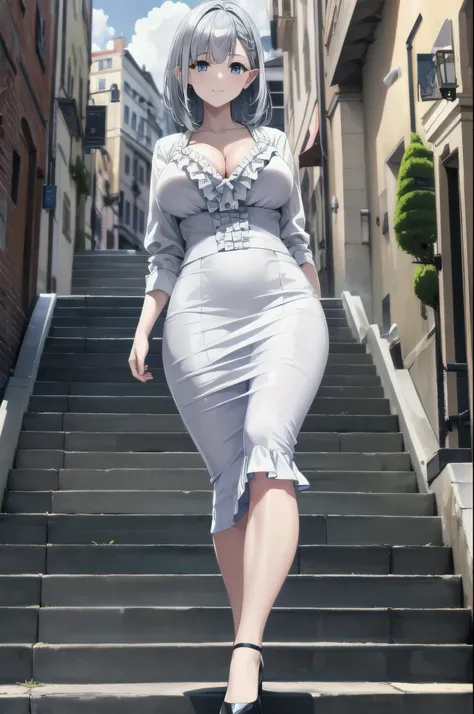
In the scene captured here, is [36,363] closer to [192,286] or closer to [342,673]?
[342,673]

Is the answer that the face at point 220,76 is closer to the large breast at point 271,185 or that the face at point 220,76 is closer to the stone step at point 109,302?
the large breast at point 271,185

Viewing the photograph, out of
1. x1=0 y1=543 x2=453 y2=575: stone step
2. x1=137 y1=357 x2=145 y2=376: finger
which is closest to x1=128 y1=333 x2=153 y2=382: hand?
x1=137 y1=357 x2=145 y2=376: finger

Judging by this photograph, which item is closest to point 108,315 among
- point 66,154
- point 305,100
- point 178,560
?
point 178,560

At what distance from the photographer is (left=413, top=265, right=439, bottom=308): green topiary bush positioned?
7.77 metres

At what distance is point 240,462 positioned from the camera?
3.14 m

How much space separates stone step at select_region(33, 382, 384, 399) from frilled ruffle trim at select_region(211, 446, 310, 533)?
5218mm

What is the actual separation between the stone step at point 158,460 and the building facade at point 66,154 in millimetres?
7459

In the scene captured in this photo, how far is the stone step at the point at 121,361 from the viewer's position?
8891 millimetres

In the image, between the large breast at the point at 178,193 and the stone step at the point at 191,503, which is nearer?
the large breast at the point at 178,193

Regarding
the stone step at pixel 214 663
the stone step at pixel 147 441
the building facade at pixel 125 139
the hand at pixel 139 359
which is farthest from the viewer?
the building facade at pixel 125 139

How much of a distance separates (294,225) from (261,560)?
47.2 inches

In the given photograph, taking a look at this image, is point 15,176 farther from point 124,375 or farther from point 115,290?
point 115,290

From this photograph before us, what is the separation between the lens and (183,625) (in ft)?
15.6

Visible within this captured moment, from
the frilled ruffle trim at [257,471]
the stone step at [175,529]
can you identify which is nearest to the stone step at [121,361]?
the stone step at [175,529]
